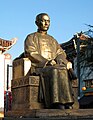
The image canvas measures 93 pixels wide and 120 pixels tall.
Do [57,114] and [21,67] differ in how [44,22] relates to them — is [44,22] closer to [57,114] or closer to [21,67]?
[21,67]

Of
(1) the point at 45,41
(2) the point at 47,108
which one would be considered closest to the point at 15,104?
(2) the point at 47,108

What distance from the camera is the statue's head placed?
9781 millimetres

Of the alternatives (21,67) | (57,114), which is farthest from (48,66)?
(57,114)

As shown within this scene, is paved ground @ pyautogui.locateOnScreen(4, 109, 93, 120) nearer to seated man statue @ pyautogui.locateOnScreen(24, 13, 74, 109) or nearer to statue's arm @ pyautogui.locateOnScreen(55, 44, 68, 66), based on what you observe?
seated man statue @ pyautogui.locateOnScreen(24, 13, 74, 109)

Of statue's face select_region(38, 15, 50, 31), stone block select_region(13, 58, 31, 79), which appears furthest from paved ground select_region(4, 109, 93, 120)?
statue's face select_region(38, 15, 50, 31)

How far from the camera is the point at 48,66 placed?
9.00m

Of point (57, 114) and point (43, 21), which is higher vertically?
point (43, 21)

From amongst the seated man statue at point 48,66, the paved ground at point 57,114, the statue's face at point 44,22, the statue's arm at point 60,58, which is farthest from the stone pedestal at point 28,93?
the statue's face at point 44,22

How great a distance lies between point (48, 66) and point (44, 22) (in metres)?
1.44

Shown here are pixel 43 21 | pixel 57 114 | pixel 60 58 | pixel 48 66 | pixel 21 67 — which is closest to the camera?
pixel 57 114

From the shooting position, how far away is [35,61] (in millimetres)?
9266

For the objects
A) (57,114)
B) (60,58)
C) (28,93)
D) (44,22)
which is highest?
(44,22)

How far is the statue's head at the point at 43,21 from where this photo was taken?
385 inches

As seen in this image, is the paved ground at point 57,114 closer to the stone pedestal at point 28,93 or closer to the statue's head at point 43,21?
the stone pedestal at point 28,93
